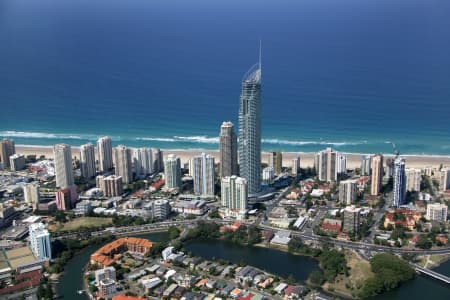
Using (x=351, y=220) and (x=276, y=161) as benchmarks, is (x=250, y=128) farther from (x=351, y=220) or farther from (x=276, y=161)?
(x=351, y=220)

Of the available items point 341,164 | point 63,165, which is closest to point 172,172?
point 63,165

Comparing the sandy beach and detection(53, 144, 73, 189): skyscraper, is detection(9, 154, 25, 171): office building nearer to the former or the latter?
the sandy beach

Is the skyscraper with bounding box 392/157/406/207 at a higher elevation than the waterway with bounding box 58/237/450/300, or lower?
higher

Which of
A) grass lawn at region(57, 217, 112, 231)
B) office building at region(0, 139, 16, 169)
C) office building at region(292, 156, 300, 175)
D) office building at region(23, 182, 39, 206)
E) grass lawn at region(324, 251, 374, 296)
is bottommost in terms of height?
grass lawn at region(324, 251, 374, 296)

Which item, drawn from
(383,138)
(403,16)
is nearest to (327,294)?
(383,138)

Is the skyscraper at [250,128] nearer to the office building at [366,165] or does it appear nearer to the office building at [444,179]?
the office building at [366,165]

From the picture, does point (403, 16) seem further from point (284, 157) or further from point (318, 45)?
point (284, 157)

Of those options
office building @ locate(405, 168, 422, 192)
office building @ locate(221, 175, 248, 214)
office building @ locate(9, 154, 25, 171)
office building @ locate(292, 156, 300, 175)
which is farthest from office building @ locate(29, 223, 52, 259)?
office building @ locate(405, 168, 422, 192)
